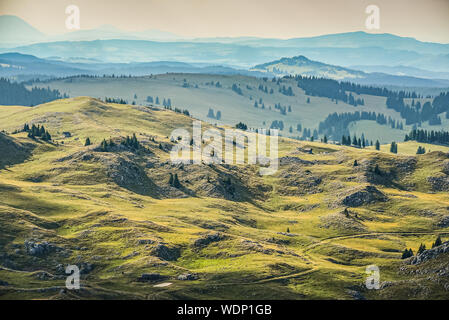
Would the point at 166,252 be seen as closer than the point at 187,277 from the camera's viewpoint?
No

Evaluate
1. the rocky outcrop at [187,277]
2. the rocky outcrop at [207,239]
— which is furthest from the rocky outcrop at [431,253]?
the rocky outcrop at [187,277]

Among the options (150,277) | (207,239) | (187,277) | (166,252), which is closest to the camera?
(150,277)

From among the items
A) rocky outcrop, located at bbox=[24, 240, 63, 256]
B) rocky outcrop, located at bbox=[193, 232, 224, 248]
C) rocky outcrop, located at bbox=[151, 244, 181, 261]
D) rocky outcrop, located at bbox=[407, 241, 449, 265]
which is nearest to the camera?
rocky outcrop, located at bbox=[24, 240, 63, 256]

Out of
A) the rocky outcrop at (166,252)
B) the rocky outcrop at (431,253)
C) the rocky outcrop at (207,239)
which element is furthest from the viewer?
the rocky outcrop at (207,239)

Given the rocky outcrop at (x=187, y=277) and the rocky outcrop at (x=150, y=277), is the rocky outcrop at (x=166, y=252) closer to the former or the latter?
the rocky outcrop at (x=150, y=277)

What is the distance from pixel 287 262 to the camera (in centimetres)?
15525

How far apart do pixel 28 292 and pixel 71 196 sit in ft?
243

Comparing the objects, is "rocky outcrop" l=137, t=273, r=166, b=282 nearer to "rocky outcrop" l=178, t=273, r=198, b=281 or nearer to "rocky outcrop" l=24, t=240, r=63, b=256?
"rocky outcrop" l=178, t=273, r=198, b=281

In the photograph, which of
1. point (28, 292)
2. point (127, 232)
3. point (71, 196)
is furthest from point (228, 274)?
point (71, 196)

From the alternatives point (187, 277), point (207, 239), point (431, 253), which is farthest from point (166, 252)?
point (431, 253)

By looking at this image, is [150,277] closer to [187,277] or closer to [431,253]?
[187,277]

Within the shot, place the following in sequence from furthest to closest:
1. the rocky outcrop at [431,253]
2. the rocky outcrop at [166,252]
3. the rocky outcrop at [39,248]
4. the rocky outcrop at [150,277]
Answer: the rocky outcrop at [166,252], the rocky outcrop at [431,253], the rocky outcrop at [39,248], the rocky outcrop at [150,277]

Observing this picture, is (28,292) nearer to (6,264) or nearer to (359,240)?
(6,264)

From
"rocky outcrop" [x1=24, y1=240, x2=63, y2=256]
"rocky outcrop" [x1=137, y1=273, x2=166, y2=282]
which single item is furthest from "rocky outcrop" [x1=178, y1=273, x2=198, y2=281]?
"rocky outcrop" [x1=24, y1=240, x2=63, y2=256]
